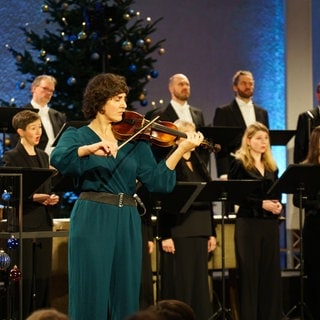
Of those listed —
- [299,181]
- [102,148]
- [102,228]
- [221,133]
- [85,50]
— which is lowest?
[102,228]

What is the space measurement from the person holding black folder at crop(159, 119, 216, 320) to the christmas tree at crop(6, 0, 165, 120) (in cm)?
239

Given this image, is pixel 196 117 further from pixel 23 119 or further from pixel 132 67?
pixel 23 119

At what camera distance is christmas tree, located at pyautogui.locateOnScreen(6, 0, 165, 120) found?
8164mm

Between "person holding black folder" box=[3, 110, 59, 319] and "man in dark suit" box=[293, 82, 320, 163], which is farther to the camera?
"man in dark suit" box=[293, 82, 320, 163]

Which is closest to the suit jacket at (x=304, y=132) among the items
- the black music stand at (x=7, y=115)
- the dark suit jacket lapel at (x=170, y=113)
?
the dark suit jacket lapel at (x=170, y=113)

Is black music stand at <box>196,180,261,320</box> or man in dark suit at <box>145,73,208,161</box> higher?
man in dark suit at <box>145,73,208,161</box>

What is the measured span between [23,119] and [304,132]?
9.56 feet

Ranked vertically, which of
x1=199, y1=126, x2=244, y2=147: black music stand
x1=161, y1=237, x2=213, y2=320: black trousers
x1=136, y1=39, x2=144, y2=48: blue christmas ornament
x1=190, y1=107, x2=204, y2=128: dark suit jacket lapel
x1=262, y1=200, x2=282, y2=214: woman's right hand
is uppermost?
x1=136, y1=39, x2=144, y2=48: blue christmas ornament

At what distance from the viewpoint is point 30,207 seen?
19.2ft

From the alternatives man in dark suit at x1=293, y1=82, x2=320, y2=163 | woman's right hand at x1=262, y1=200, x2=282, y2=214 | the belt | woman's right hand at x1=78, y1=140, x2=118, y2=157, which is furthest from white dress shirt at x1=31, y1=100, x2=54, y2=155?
woman's right hand at x1=78, y1=140, x2=118, y2=157

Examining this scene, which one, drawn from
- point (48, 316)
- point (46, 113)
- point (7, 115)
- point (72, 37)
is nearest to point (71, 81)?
point (72, 37)

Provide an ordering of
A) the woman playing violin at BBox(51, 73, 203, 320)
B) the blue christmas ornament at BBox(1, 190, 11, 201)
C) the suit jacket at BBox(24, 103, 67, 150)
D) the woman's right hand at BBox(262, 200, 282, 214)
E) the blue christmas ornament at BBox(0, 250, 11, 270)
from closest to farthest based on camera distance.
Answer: the woman playing violin at BBox(51, 73, 203, 320), the blue christmas ornament at BBox(0, 250, 11, 270), the blue christmas ornament at BBox(1, 190, 11, 201), the woman's right hand at BBox(262, 200, 282, 214), the suit jacket at BBox(24, 103, 67, 150)

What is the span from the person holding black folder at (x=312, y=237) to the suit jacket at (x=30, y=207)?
2096 mm

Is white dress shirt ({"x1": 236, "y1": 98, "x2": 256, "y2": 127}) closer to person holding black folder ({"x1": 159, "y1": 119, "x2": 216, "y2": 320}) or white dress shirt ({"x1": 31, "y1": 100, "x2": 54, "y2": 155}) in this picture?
person holding black folder ({"x1": 159, "y1": 119, "x2": 216, "y2": 320})
